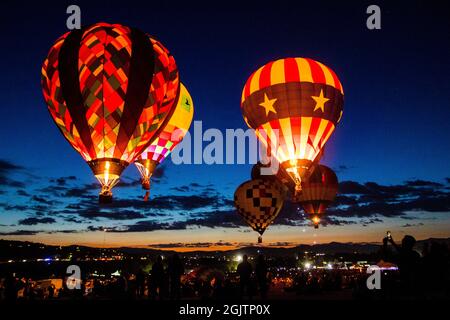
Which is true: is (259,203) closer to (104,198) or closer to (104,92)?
(104,198)

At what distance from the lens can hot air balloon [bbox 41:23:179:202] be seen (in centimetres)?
1425

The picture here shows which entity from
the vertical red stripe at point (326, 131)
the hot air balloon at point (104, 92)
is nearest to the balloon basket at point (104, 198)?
the hot air balloon at point (104, 92)

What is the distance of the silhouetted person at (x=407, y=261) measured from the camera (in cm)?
986

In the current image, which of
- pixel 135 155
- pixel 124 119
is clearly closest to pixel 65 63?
pixel 124 119

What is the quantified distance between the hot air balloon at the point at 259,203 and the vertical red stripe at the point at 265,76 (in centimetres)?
739

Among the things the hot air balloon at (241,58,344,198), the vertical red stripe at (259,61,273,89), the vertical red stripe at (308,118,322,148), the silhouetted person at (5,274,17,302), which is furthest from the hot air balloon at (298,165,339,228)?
the silhouetted person at (5,274,17,302)

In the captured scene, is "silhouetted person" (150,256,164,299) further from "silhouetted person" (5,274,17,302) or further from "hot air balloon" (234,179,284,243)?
"hot air balloon" (234,179,284,243)

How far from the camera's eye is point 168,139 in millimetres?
19875

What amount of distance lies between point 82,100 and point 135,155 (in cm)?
260

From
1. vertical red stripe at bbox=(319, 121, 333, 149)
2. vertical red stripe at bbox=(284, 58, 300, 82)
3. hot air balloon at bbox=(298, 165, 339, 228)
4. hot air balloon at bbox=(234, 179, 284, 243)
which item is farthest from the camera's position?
hot air balloon at bbox=(298, 165, 339, 228)

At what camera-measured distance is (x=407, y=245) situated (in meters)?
9.85

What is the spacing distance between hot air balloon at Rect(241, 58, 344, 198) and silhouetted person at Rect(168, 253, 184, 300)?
8.36 metres
